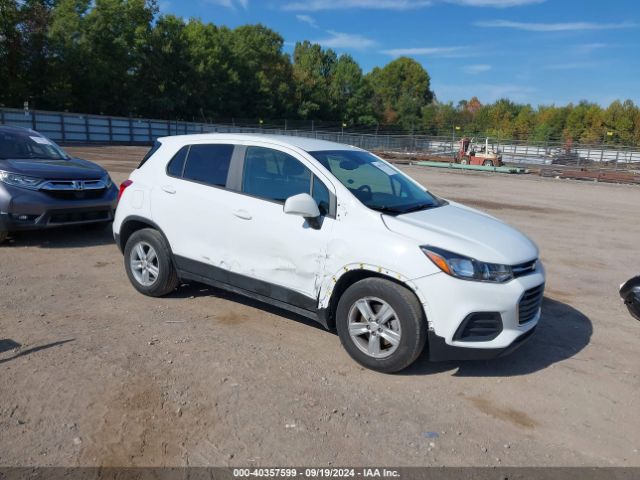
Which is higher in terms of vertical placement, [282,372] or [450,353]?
[450,353]

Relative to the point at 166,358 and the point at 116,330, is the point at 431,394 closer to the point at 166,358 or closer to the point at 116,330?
the point at 166,358

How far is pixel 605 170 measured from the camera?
28.8 meters

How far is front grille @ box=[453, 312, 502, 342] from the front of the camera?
3.86 metres

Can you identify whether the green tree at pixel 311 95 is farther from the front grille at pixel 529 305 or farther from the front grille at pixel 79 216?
the front grille at pixel 529 305

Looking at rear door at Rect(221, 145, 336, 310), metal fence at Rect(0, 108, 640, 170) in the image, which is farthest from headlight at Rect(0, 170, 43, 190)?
metal fence at Rect(0, 108, 640, 170)

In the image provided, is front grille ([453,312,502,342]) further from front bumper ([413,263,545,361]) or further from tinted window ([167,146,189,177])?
tinted window ([167,146,189,177])

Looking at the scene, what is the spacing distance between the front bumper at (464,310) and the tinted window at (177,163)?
2.86 metres

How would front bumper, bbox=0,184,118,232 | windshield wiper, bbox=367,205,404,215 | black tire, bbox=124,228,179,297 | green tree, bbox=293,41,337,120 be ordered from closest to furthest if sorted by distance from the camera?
windshield wiper, bbox=367,205,404,215
black tire, bbox=124,228,179,297
front bumper, bbox=0,184,118,232
green tree, bbox=293,41,337,120

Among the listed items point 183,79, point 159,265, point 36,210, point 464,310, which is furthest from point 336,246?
point 183,79

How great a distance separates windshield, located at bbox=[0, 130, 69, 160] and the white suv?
11.1 ft

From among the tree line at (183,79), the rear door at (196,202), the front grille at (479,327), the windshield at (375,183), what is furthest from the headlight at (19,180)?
the tree line at (183,79)

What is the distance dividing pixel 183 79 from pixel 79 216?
53553 mm

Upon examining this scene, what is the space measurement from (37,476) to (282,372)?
179 cm

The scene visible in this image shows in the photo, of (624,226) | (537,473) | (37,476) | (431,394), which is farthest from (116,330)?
(624,226)
